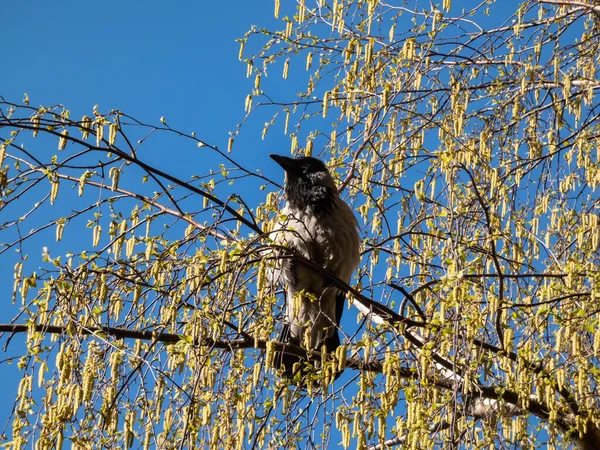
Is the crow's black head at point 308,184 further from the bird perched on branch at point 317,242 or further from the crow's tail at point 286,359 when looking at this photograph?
the crow's tail at point 286,359

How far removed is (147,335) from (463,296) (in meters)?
1.37

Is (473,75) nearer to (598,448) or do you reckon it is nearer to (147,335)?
(598,448)

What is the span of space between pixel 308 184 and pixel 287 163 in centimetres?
23

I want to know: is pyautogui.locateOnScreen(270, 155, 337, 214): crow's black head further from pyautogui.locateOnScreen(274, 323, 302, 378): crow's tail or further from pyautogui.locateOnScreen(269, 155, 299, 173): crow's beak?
pyautogui.locateOnScreen(274, 323, 302, 378): crow's tail

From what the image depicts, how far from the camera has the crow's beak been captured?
5.21m

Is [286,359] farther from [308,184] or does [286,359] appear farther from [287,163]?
[287,163]

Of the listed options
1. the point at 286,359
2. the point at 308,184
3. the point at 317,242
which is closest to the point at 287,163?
the point at 308,184

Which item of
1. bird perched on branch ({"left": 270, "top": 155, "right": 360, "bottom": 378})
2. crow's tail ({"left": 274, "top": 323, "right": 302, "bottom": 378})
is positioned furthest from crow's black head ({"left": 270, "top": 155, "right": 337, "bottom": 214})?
crow's tail ({"left": 274, "top": 323, "right": 302, "bottom": 378})

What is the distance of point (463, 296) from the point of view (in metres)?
3.20

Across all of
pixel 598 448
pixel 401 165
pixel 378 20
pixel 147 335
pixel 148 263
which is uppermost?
pixel 378 20

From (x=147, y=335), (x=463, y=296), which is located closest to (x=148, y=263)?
(x=147, y=335)

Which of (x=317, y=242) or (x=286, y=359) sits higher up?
(x=317, y=242)

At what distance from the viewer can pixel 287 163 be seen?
5242mm

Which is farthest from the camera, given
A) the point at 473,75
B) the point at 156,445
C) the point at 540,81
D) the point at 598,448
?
the point at 473,75
